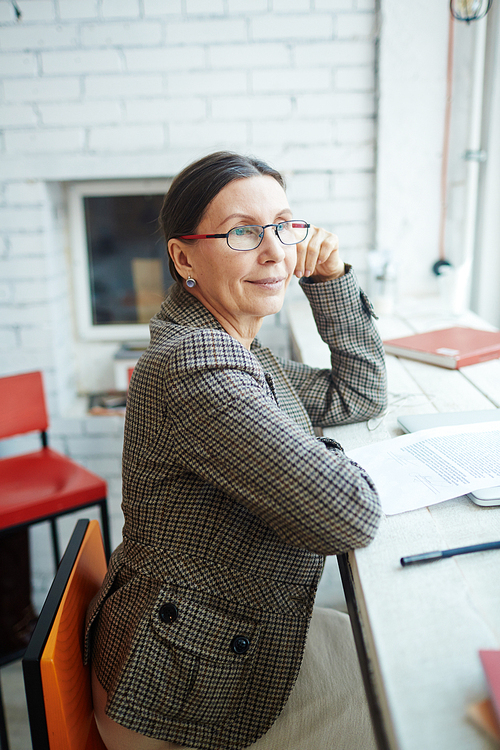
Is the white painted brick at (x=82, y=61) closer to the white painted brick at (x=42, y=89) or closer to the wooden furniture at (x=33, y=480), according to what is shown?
the white painted brick at (x=42, y=89)

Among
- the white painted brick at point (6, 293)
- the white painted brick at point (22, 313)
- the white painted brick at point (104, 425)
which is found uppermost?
the white painted brick at point (6, 293)

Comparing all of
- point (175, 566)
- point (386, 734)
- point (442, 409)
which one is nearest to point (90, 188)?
point (442, 409)

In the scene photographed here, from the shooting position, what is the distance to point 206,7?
2158mm

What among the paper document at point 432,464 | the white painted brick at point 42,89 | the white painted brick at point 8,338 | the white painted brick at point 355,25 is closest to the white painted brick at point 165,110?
the white painted brick at point 42,89

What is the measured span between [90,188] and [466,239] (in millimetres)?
1466

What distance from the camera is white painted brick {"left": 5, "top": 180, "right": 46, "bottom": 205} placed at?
2320 millimetres

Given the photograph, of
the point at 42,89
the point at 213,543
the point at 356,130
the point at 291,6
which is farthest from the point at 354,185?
the point at 213,543

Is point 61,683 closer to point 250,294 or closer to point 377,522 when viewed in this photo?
point 377,522

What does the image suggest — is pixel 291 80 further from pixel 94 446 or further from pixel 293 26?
pixel 94 446

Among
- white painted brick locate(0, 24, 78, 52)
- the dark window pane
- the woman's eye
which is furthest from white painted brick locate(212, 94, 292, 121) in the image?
the woman's eye

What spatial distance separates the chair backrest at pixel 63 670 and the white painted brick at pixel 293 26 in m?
1.90

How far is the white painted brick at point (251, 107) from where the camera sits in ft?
7.34

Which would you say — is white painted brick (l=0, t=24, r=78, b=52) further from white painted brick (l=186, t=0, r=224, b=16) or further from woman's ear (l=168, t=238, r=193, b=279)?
woman's ear (l=168, t=238, r=193, b=279)

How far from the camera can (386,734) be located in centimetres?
56
